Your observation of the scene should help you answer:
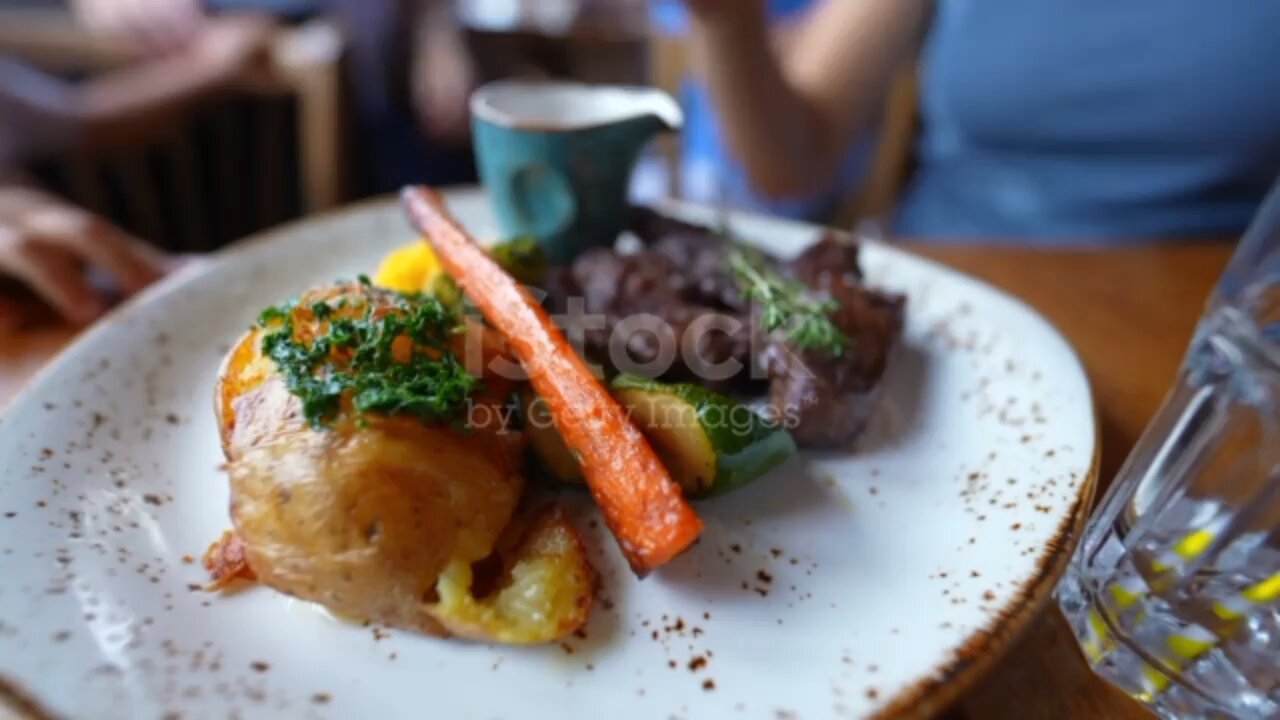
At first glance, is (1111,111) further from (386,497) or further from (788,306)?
(386,497)

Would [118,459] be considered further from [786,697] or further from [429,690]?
[786,697]

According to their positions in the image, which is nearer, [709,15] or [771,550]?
[771,550]

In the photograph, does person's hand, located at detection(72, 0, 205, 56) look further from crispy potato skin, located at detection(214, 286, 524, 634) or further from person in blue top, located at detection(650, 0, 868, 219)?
crispy potato skin, located at detection(214, 286, 524, 634)

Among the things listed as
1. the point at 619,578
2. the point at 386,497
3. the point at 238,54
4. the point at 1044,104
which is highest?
the point at 1044,104

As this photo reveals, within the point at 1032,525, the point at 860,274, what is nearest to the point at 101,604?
the point at 1032,525

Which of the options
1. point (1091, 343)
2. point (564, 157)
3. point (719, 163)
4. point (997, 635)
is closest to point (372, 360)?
point (564, 157)
